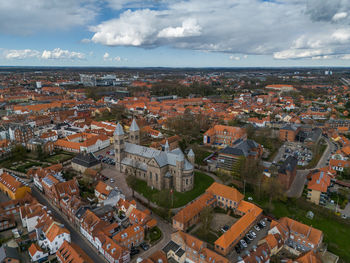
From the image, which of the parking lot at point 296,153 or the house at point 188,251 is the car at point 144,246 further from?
the parking lot at point 296,153

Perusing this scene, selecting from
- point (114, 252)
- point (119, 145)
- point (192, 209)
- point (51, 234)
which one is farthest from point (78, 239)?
point (119, 145)

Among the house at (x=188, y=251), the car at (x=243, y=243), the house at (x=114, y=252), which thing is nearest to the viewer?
the house at (x=188, y=251)

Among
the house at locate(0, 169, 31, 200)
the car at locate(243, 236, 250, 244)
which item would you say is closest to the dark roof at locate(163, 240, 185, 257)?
the car at locate(243, 236, 250, 244)

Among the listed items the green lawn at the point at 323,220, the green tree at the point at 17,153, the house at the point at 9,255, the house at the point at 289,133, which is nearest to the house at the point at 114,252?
the house at the point at 9,255

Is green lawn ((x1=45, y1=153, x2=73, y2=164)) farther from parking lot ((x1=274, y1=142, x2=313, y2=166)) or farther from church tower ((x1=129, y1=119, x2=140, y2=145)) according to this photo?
parking lot ((x1=274, y1=142, x2=313, y2=166))

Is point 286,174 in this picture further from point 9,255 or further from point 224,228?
point 9,255

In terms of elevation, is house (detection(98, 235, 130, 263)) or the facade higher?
the facade

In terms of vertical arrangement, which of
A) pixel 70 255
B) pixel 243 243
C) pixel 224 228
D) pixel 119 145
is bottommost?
pixel 224 228
